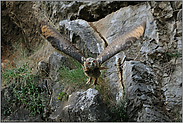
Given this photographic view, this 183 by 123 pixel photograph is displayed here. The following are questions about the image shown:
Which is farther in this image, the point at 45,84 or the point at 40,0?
the point at 40,0

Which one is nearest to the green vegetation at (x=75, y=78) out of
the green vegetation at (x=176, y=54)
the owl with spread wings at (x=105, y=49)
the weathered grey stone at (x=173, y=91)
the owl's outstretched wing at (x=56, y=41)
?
the owl with spread wings at (x=105, y=49)

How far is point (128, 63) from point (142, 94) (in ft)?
1.94

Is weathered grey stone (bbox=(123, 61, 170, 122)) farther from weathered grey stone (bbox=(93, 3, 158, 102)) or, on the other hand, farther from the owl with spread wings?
the owl with spread wings

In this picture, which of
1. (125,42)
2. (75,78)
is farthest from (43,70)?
(125,42)

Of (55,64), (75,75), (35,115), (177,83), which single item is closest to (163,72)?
(177,83)

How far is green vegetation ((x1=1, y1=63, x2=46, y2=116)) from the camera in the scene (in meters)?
3.18

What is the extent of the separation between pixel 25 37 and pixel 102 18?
2.78 meters

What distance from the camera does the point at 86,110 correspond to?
7.63ft

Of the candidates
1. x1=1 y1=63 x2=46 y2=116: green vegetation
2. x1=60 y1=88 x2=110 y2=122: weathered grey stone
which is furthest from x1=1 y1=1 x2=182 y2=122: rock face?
x1=1 y1=63 x2=46 y2=116: green vegetation

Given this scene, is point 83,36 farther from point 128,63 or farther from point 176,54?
point 176,54

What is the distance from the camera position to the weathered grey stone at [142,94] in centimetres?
235

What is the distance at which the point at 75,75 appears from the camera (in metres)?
3.23

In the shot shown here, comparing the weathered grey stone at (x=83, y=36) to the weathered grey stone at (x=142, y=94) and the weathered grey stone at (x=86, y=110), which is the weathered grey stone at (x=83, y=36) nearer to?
the weathered grey stone at (x=142, y=94)

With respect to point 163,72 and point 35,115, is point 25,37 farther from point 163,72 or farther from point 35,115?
point 163,72
